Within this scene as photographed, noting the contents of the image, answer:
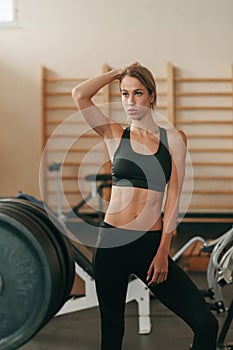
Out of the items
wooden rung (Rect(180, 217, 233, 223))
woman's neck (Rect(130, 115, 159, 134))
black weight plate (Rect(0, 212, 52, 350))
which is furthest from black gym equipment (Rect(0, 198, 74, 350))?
wooden rung (Rect(180, 217, 233, 223))

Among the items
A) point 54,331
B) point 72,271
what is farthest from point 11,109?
point 72,271

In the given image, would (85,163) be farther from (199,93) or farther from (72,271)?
(72,271)

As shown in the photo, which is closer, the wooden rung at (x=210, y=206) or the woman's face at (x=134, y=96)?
the woman's face at (x=134, y=96)

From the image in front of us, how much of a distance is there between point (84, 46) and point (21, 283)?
18.2 ft

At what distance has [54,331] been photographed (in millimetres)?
3785

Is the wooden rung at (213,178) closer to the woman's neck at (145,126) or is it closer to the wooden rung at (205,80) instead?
the wooden rung at (205,80)

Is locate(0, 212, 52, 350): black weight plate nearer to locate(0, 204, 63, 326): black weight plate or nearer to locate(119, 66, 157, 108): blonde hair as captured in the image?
locate(0, 204, 63, 326): black weight plate

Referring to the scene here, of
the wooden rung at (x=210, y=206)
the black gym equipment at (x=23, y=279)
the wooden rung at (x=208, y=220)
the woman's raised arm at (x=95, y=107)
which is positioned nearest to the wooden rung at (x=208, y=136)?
the wooden rung at (x=210, y=206)

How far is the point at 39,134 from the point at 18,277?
17.6 feet

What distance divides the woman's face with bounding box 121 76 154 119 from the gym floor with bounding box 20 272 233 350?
152 centimetres

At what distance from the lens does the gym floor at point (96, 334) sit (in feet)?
11.4

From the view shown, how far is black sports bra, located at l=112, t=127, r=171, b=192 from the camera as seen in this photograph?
236 cm

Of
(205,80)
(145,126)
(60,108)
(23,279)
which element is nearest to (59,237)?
(23,279)

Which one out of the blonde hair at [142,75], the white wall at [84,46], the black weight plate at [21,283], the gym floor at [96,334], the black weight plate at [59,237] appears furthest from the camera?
the white wall at [84,46]
